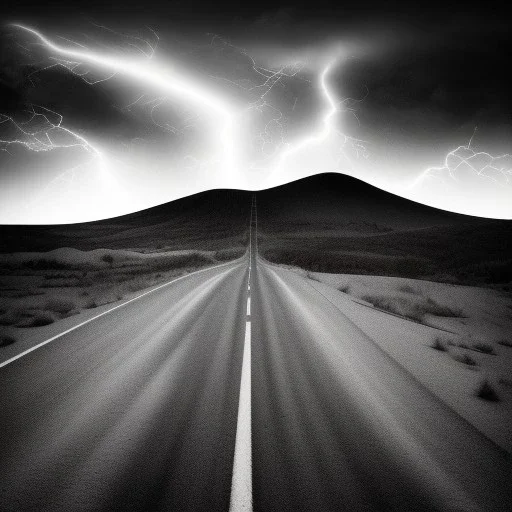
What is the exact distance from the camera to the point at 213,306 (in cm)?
1007

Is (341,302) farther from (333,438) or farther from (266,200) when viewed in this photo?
(266,200)

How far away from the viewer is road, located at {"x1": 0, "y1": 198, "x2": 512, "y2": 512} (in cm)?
241

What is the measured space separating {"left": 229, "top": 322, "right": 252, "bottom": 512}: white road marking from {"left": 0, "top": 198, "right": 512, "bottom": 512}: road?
1 centimetres

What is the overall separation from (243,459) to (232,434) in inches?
17.5

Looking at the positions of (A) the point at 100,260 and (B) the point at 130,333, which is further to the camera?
(A) the point at 100,260

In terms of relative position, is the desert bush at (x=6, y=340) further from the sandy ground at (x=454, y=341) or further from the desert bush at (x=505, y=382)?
the desert bush at (x=505, y=382)

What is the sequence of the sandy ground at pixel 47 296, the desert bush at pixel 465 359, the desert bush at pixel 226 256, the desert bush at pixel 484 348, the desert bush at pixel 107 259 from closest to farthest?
the desert bush at pixel 465 359 → the desert bush at pixel 484 348 → the sandy ground at pixel 47 296 → the desert bush at pixel 107 259 → the desert bush at pixel 226 256

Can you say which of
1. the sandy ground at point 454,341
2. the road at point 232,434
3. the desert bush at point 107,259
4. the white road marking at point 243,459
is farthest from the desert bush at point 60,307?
the desert bush at point 107,259

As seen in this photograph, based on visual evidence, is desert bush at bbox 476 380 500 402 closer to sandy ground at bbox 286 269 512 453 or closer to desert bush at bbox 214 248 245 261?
sandy ground at bbox 286 269 512 453

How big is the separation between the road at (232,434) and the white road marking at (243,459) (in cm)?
1

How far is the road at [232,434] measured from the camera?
2408 mm

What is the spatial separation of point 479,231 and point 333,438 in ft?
182

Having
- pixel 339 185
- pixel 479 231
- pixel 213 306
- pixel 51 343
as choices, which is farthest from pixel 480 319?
pixel 339 185

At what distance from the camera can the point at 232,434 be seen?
10.6 feet
